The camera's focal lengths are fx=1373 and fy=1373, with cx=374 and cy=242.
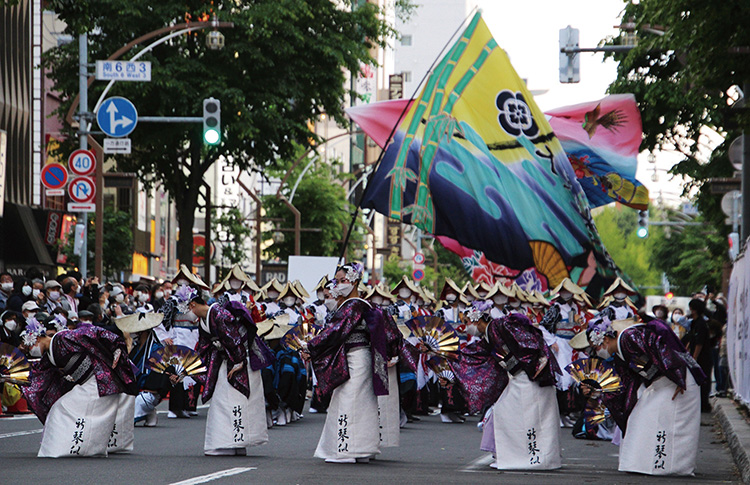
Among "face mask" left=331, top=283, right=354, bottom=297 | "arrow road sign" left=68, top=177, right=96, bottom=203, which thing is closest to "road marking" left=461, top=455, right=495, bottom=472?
"face mask" left=331, top=283, right=354, bottom=297

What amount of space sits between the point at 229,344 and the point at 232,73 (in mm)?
22295

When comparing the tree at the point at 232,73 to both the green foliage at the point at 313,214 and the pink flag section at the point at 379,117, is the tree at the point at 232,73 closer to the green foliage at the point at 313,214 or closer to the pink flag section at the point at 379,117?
the pink flag section at the point at 379,117

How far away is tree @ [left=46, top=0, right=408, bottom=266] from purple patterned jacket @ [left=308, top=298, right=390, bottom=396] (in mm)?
21099

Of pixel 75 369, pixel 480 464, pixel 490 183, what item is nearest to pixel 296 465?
pixel 480 464

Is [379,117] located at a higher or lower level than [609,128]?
higher

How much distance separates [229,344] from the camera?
42.7 feet

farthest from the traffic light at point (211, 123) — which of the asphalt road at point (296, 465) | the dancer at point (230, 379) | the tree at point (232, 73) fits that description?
the dancer at point (230, 379)

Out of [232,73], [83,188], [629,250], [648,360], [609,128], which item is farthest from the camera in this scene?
[629,250]

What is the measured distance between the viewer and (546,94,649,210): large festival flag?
101 ft

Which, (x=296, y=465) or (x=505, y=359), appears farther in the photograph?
(x=505, y=359)

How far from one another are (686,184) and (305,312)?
50.3 ft

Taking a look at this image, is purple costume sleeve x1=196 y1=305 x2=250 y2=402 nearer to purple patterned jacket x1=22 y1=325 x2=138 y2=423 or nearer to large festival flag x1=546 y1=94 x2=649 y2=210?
purple patterned jacket x1=22 y1=325 x2=138 y2=423

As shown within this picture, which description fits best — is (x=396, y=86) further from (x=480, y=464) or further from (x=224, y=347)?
(x=480, y=464)

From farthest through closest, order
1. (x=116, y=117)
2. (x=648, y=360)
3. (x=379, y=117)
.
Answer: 1. (x=379, y=117)
2. (x=116, y=117)
3. (x=648, y=360)
